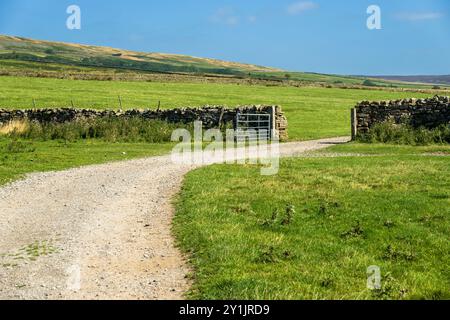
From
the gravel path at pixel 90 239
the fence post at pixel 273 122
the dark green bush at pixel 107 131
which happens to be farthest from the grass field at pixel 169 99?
the gravel path at pixel 90 239

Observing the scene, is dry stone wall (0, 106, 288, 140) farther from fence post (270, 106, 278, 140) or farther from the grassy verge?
the grassy verge

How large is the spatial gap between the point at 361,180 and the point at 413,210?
13.1ft

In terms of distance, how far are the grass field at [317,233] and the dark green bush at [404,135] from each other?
10396 millimetres

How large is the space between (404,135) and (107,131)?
16318mm

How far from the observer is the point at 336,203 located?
13070 mm

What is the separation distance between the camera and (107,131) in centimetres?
3206

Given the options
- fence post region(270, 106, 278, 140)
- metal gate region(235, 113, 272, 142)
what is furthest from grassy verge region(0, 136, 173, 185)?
fence post region(270, 106, 278, 140)

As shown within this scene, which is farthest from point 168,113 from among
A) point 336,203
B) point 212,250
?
point 212,250

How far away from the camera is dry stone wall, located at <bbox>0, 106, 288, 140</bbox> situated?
1347 inches

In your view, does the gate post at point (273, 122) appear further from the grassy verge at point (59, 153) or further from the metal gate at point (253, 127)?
the grassy verge at point (59, 153)

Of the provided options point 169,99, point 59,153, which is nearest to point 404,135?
point 59,153

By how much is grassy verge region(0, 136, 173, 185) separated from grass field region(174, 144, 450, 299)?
6524mm

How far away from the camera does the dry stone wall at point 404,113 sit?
29.8 meters
